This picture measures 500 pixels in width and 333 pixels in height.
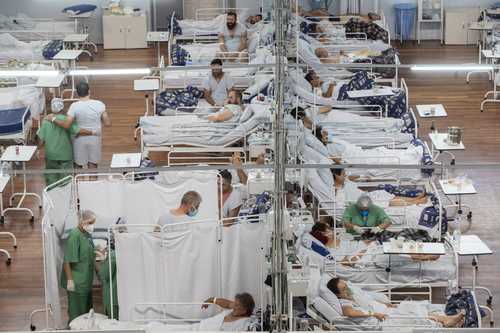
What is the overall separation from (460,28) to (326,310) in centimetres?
1060

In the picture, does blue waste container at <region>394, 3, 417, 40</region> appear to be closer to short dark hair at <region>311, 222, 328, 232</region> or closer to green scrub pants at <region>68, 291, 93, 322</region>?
short dark hair at <region>311, 222, 328, 232</region>

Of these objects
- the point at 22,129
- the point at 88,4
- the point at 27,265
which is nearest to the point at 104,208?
the point at 27,265

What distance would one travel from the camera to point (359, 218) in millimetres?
10398

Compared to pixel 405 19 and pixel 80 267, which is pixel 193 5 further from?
pixel 80 267

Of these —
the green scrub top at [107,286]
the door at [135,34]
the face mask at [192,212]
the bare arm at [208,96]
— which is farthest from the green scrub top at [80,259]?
the door at [135,34]

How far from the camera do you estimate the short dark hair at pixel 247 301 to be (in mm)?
8703

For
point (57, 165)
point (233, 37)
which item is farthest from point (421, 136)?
point (57, 165)

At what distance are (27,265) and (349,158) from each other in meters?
3.23

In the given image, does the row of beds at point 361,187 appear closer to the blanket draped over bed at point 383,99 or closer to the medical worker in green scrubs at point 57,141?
the blanket draped over bed at point 383,99

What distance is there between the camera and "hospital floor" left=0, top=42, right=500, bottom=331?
1013cm

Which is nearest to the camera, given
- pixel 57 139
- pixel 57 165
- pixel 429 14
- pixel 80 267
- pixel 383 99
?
pixel 80 267

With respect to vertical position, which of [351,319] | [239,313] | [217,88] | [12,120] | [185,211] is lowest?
[351,319]

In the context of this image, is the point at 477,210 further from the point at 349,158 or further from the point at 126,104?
the point at 126,104

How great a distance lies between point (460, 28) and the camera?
18703 millimetres
